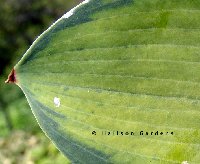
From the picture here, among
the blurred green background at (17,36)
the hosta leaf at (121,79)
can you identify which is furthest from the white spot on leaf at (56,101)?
the blurred green background at (17,36)

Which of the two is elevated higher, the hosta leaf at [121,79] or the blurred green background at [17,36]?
the hosta leaf at [121,79]

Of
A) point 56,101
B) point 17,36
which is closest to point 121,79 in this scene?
point 56,101

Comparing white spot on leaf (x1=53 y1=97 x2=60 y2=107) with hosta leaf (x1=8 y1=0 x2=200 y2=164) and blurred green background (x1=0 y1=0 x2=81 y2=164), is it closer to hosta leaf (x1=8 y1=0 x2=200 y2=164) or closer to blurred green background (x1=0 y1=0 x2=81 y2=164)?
hosta leaf (x1=8 y1=0 x2=200 y2=164)

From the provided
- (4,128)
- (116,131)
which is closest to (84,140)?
(116,131)

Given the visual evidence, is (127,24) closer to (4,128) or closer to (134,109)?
(134,109)

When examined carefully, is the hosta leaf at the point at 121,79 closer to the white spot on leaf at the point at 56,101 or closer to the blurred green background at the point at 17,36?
the white spot on leaf at the point at 56,101

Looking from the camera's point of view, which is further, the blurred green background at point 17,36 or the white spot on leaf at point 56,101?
the blurred green background at point 17,36

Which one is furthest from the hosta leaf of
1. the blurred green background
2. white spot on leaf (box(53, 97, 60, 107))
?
the blurred green background

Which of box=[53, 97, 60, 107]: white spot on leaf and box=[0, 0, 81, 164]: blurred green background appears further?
box=[0, 0, 81, 164]: blurred green background
